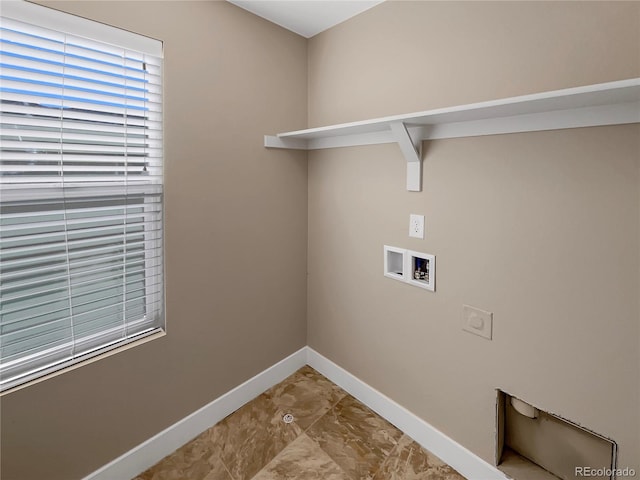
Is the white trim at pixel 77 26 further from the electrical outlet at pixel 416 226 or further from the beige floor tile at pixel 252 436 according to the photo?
the beige floor tile at pixel 252 436

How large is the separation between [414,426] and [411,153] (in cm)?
142

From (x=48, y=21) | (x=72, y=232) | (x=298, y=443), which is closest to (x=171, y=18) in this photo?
(x=48, y=21)

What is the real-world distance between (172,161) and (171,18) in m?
0.64

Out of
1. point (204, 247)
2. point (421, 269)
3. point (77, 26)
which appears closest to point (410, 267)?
point (421, 269)

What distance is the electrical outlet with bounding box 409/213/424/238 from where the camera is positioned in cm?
163

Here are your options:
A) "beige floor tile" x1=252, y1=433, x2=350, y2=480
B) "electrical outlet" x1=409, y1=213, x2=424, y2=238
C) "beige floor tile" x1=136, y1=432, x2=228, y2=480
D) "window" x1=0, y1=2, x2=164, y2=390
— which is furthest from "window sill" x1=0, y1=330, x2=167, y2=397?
"electrical outlet" x1=409, y1=213, x2=424, y2=238

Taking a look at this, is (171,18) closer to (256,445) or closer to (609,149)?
(609,149)

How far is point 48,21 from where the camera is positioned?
3.93 feet

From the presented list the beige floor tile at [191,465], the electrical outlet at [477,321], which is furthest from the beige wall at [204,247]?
the electrical outlet at [477,321]

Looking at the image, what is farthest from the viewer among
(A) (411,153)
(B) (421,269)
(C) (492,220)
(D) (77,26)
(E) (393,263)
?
(E) (393,263)

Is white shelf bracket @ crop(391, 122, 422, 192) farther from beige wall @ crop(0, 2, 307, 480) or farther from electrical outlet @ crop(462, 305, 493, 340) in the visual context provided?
beige wall @ crop(0, 2, 307, 480)

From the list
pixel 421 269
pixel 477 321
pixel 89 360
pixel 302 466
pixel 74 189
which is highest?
pixel 74 189

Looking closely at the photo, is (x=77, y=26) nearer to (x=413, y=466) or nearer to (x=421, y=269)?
(x=421, y=269)

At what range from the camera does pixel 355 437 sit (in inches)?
70.2
